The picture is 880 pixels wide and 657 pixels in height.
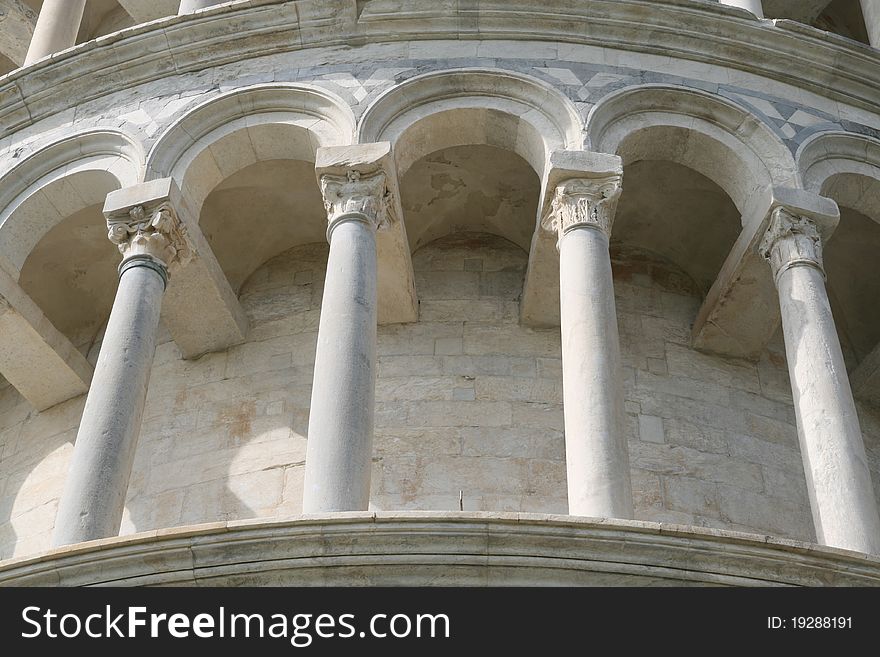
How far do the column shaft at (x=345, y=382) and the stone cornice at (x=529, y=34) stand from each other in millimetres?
2665

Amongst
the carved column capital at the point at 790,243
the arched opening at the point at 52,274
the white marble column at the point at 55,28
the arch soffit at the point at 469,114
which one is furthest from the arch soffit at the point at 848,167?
the white marble column at the point at 55,28

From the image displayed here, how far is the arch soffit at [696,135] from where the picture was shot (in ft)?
40.3

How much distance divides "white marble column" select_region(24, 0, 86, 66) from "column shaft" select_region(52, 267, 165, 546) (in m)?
4.77

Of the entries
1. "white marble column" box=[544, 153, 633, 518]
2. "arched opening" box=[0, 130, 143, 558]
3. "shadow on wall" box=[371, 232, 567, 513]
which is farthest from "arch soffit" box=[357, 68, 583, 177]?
"arched opening" box=[0, 130, 143, 558]

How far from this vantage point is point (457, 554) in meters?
8.82

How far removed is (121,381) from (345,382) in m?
1.78

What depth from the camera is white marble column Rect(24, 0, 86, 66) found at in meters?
15.3

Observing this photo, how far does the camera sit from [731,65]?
43.0ft

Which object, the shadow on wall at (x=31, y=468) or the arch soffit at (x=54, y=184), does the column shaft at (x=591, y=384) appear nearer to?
the arch soffit at (x=54, y=184)

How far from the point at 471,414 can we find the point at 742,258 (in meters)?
2.69

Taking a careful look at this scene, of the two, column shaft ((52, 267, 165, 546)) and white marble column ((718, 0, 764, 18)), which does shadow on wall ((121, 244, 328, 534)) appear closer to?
column shaft ((52, 267, 165, 546))

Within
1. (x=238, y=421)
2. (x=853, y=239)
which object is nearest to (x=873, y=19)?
A: (x=853, y=239)

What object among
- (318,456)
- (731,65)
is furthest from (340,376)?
(731,65)

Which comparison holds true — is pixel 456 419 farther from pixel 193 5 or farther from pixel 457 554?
pixel 193 5
